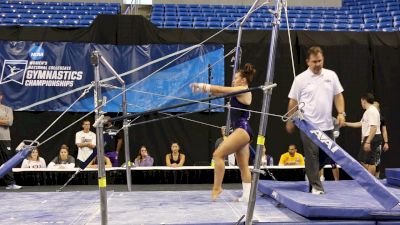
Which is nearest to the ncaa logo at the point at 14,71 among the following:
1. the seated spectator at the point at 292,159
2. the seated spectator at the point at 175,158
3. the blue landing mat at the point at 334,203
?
the seated spectator at the point at 175,158

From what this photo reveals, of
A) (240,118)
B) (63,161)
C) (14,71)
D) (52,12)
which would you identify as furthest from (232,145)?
(52,12)

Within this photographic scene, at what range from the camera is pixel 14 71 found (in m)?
10.1

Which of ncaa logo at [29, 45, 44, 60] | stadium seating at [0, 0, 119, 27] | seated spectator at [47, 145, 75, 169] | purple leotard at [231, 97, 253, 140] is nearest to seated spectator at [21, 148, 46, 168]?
seated spectator at [47, 145, 75, 169]

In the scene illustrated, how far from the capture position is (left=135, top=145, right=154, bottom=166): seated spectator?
371 inches

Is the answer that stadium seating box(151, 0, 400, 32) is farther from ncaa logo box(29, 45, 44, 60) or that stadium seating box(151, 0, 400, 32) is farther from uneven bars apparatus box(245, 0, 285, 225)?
uneven bars apparatus box(245, 0, 285, 225)

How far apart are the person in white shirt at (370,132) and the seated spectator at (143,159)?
4102 millimetres

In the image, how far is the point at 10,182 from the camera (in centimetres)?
807

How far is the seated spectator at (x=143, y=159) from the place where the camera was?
30.9 ft

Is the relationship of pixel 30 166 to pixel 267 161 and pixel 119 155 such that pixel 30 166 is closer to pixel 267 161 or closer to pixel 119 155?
pixel 119 155

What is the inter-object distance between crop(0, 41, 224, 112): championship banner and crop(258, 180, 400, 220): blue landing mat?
5.64 meters

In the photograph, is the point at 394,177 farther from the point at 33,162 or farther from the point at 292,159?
the point at 33,162

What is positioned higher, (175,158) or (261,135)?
(261,135)

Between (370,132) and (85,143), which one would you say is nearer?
(370,132)

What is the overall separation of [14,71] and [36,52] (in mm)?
643
